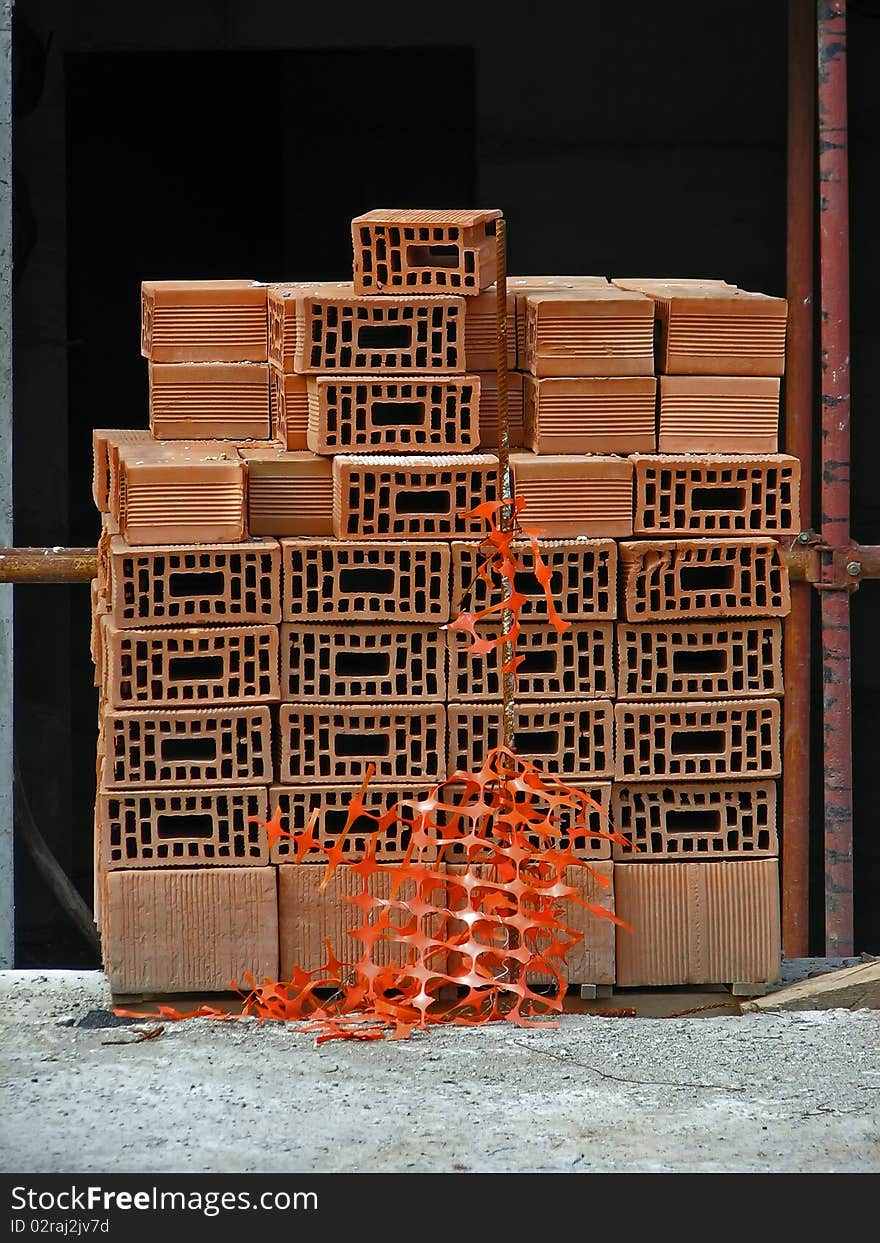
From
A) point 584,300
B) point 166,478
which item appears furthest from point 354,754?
point 584,300

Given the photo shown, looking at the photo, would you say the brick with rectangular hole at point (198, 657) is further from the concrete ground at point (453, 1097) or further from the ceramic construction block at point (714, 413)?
the ceramic construction block at point (714, 413)

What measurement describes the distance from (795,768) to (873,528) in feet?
8.27

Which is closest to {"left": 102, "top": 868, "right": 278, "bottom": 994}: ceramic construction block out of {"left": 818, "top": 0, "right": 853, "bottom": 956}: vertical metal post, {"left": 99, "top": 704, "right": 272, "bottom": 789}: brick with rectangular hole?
{"left": 99, "top": 704, "right": 272, "bottom": 789}: brick with rectangular hole

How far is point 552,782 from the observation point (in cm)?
685

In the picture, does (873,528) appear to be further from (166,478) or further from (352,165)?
(166,478)

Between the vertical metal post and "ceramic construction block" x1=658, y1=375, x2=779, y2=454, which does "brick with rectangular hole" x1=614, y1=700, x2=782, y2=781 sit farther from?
the vertical metal post

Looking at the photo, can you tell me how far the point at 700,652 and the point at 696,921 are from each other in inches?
34.9

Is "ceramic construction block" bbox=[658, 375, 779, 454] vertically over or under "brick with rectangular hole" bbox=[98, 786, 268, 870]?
over

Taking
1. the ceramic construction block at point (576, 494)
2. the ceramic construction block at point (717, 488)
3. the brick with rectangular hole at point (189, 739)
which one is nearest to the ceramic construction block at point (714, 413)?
the ceramic construction block at point (717, 488)

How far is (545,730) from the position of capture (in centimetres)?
687

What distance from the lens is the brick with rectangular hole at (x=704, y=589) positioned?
680 centimetres

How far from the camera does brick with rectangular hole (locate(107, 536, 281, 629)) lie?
667 cm

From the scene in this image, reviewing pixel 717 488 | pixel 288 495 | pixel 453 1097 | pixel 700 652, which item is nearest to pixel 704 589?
pixel 700 652

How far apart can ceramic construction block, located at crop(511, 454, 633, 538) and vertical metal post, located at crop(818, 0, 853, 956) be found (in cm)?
183
